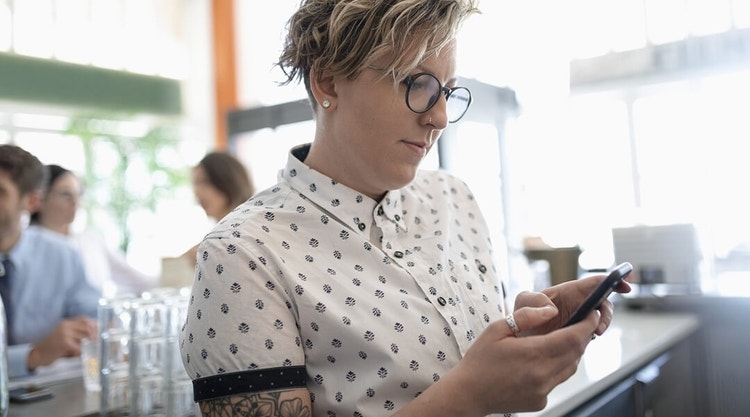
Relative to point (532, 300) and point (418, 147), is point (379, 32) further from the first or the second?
point (532, 300)

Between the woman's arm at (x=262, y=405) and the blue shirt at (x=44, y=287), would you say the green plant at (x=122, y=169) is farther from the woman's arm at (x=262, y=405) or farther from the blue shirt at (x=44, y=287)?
the woman's arm at (x=262, y=405)

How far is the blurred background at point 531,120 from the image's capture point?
5516 mm

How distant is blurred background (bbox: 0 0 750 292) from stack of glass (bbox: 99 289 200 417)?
2.96 metres

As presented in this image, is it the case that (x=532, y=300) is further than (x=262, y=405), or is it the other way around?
(x=532, y=300)

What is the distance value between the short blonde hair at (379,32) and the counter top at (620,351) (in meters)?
0.80

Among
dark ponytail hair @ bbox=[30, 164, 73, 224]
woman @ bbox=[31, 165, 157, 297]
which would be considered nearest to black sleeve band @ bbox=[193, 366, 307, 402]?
woman @ bbox=[31, 165, 157, 297]

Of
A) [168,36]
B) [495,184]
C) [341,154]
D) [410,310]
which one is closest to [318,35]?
[341,154]

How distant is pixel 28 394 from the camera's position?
1.66 meters

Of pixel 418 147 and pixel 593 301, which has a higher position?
pixel 418 147

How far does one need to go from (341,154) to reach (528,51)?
5.31 meters

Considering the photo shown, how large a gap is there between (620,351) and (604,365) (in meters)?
0.22

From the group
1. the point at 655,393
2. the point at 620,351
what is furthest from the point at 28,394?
the point at 655,393

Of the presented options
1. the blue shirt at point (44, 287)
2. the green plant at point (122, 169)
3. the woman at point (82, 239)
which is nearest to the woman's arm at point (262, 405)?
the blue shirt at point (44, 287)

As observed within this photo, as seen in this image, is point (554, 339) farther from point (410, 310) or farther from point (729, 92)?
point (729, 92)
